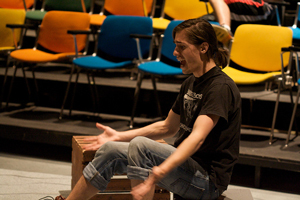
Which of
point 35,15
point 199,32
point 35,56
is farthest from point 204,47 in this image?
point 35,15

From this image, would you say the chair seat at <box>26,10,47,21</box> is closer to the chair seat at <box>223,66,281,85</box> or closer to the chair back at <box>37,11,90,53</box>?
the chair back at <box>37,11,90,53</box>

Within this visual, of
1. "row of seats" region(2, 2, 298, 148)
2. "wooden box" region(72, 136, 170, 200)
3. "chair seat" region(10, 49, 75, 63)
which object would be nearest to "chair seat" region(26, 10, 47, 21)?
"chair seat" region(10, 49, 75, 63)

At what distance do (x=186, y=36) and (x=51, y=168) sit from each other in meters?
1.90

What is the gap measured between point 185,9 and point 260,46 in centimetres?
129

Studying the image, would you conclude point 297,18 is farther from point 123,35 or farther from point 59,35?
point 59,35

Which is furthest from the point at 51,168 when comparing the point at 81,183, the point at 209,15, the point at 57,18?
the point at 209,15

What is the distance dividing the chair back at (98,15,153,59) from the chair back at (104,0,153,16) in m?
0.66

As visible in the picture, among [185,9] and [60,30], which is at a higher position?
[185,9]

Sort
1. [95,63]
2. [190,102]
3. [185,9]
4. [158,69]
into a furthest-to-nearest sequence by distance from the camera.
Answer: [185,9], [95,63], [158,69], [190,102]

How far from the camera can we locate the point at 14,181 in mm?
2814

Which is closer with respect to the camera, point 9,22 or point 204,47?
point 204,47

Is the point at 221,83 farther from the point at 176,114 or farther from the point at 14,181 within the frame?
the point at 14,181

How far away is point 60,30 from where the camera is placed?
163 inches

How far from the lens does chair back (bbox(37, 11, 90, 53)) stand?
4.05 m
